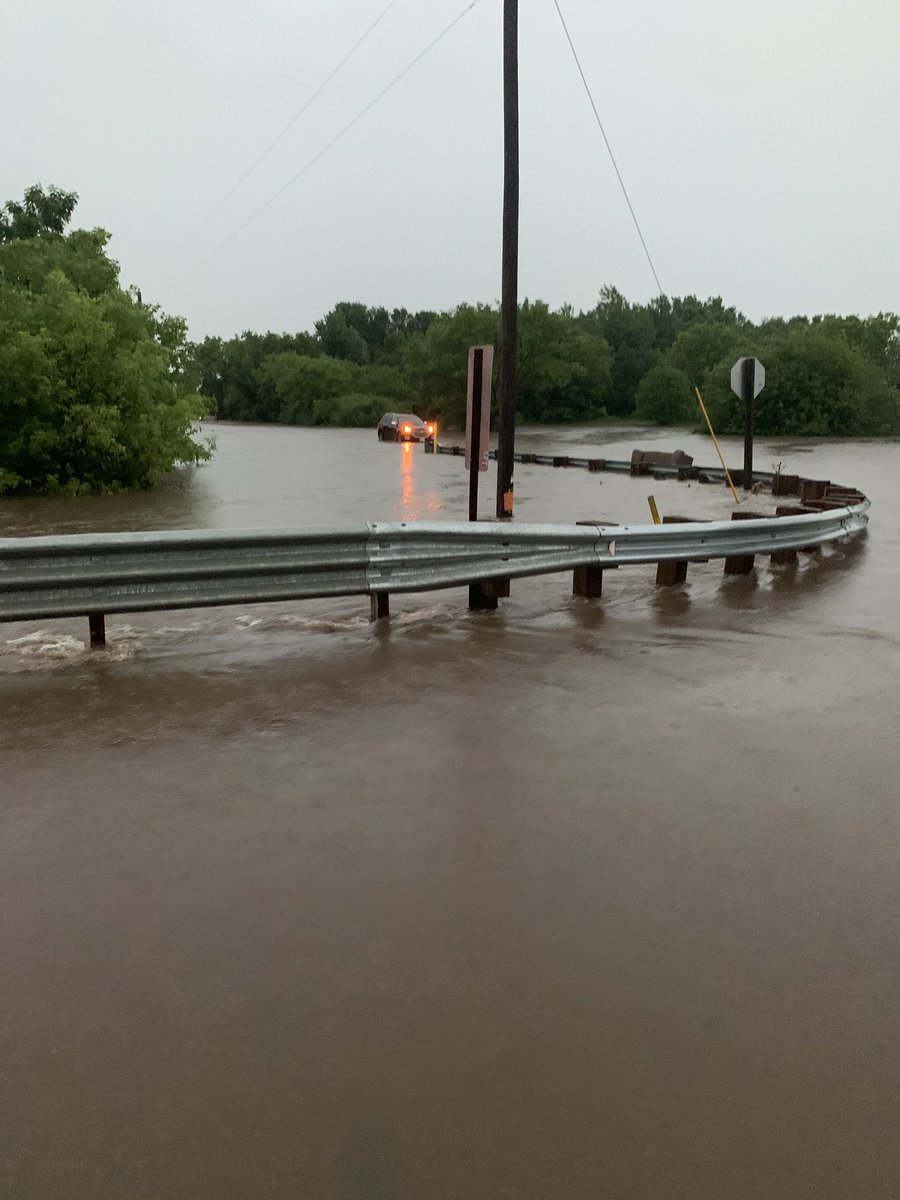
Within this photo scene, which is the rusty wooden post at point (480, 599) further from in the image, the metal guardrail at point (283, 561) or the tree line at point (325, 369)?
the tree line at point (325, 369)

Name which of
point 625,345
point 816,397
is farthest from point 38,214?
point 625,345

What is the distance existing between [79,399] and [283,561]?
18131 millimetres

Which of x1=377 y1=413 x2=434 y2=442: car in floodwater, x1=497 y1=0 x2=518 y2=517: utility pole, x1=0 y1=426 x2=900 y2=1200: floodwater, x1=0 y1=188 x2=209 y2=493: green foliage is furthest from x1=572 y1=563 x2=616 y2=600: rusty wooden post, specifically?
x1=377 y1=413 x2=434 y2=442: car in floodwater

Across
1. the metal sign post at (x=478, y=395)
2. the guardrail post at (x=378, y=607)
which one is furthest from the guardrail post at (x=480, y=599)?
the metal sign post at (x=478, y=395)

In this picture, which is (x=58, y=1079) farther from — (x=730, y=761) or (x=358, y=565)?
(x=358, y=565)

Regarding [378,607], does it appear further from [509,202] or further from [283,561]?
[509,202]

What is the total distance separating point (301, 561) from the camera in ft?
25.4

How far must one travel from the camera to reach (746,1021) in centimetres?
313

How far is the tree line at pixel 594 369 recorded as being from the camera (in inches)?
2564

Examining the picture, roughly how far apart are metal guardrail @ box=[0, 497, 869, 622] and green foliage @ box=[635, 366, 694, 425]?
82425mm

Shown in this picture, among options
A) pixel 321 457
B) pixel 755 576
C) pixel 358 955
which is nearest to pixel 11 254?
pixel 321 457

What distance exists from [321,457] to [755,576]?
34392 mm

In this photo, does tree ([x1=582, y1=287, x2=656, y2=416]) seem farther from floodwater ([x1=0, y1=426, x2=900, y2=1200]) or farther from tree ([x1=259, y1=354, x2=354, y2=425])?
floodwater ([x1=0, y1=426, x2=900, y2=1200])

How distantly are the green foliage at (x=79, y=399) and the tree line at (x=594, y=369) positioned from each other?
3.33m
